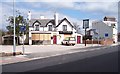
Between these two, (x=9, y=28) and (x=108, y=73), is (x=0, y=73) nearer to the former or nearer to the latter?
(x=108, y=73)

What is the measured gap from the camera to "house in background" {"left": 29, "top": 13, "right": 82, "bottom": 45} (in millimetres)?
68625

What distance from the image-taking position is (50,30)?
75062 millimetres

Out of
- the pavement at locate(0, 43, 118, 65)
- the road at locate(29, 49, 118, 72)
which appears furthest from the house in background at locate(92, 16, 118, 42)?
the road at locate(29, 49, 118, 72)

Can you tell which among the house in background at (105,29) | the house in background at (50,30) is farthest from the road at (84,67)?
the house in background at (105,29)

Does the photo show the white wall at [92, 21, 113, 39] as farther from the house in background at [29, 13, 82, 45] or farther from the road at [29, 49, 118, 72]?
the road at [29, 49, 118, 72]

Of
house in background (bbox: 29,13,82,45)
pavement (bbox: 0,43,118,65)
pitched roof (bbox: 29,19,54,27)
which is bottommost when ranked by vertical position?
pavement (bbox: 0,43,118,65)

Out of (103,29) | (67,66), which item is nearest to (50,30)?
(103,29)

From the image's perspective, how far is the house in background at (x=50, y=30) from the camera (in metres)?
68.6

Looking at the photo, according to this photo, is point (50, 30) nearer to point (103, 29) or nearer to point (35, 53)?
point (103, 29)

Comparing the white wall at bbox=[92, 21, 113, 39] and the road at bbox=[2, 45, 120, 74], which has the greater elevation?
the white wall at bbox=[92, 21, 113, 39]

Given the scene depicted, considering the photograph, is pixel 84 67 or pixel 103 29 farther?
pixel 103 29

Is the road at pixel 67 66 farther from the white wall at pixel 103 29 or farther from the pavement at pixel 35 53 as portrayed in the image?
the white wall at pixel 103 29

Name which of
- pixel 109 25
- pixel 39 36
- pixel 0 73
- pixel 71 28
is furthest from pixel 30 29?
pixel 0 73

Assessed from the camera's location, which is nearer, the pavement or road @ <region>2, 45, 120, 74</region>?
road @ <region>2, 45, 120, 74</region>
